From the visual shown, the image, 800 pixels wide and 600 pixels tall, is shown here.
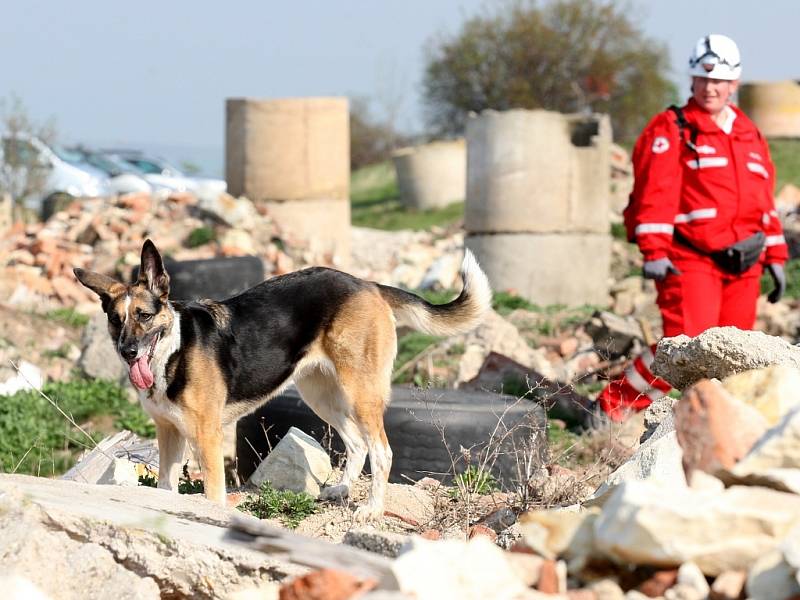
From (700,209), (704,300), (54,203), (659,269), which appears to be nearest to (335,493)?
(659,269)

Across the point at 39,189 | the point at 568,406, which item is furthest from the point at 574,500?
the point at 39,189

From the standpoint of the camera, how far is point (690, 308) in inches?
280

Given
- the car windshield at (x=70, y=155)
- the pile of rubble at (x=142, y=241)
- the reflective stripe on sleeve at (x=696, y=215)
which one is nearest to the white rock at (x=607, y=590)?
the reflective stripe on sleeve at (x=696, y=215)

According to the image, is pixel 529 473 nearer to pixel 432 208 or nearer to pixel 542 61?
pixel 432 208

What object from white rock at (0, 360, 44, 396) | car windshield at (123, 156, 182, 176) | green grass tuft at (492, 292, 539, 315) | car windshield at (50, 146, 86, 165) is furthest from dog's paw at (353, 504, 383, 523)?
car windshield at (123, 156, 182, 176)

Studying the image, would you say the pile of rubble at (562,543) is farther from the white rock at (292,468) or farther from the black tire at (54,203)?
the black tire at (54,203)

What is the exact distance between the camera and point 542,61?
1348 inches

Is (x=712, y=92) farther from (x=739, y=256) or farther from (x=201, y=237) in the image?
(x=201, y=237)

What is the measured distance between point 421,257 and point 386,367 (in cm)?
1209

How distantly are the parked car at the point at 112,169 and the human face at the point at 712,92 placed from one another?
65.4 feet

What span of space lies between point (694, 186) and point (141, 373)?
137 inches

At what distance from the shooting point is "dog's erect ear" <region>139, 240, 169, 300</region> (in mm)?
5625

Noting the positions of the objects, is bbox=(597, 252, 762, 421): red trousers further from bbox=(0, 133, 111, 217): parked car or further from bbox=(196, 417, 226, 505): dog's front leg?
bbox=(0, 133, 111, 217): parked car

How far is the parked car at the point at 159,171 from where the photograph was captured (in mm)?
28766
